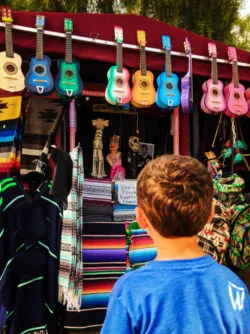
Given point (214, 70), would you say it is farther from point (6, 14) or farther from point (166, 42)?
point (6, 14)

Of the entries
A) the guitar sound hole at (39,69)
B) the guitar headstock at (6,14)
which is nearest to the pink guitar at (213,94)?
the guitar sound hole at (39,69)

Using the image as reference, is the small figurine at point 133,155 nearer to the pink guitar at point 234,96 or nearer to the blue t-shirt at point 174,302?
the pink guitar at point 234,96

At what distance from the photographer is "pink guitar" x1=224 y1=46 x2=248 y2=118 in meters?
3.34

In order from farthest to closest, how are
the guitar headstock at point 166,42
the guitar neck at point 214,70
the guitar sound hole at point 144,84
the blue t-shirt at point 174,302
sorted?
1. the guitar neck at point 214,70
2. the guitar headstock at point 166,42
3. the guitar sound hole at point 144,84
4. the blue t-shirt at point 174,302

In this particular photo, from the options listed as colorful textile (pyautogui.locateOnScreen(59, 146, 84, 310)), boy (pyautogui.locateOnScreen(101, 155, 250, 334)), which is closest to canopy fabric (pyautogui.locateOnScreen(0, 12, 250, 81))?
colorful textile (pyautogui.locateOnScreen(59, 146, 84, 310))

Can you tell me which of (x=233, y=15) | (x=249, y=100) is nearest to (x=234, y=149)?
(x=249, y=100)

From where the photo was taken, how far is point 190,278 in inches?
40.6

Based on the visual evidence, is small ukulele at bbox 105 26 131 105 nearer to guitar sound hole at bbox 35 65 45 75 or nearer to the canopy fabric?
the canopy fabric

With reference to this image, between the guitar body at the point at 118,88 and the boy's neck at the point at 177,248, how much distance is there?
6.41 ft

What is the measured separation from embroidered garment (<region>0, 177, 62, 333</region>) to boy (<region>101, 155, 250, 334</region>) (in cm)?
157

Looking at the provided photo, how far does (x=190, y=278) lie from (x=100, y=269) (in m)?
1.97

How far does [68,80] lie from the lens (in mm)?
2770

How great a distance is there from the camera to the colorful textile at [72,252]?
258 cm

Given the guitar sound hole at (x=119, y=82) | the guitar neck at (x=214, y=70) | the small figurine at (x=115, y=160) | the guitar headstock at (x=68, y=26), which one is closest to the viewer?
the guitar headstock at (x=68, y=26)
